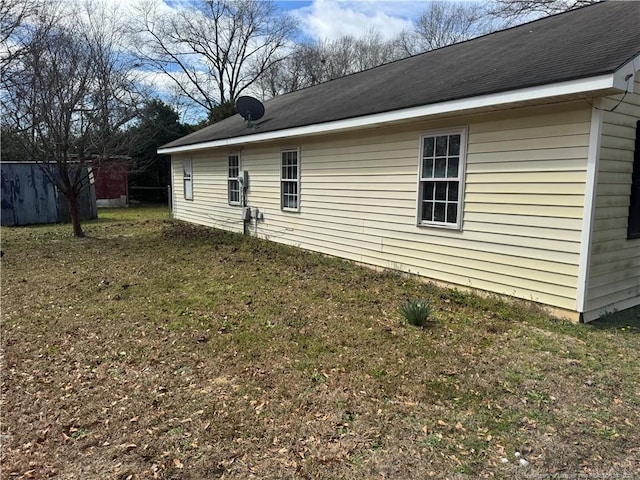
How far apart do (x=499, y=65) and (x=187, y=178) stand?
37.0ft

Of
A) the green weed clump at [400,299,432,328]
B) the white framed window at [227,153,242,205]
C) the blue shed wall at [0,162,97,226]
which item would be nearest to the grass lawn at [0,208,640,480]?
the green weed clump at [400,299,432,328]

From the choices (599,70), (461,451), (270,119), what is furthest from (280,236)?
(461,451)

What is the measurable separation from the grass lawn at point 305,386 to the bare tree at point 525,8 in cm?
1417

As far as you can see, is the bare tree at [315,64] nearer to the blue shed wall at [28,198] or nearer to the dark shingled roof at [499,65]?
the blue shed wall at [28,198]

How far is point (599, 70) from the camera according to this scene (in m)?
4.11

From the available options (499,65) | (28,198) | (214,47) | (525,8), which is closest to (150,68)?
(214,47)

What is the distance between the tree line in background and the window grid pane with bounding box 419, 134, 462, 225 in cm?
844

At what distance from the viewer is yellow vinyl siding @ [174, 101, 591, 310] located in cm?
484

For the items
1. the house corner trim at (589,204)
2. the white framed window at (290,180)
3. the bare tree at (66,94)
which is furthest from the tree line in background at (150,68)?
the house corner trim at (589,204)

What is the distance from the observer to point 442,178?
6145 millimetres

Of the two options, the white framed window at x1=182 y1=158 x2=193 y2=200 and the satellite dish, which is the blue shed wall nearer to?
the white framed window at x1=182 y1=158 x2=193 y2=200

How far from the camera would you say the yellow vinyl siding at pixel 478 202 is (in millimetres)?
4836

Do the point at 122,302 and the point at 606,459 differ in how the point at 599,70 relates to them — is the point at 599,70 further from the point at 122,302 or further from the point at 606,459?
the point at 122,302

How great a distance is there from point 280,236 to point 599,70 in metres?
7.06
